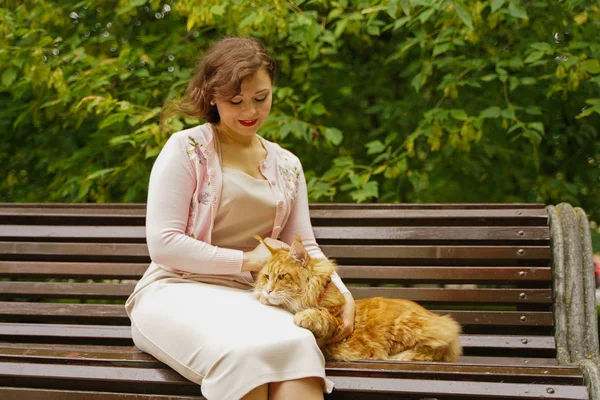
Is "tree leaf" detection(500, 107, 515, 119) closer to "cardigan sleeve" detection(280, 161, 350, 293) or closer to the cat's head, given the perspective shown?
"cardigan sleeve" detection(280, 161, 350, 293)

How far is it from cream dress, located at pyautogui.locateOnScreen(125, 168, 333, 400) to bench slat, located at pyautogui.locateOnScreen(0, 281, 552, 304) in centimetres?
69

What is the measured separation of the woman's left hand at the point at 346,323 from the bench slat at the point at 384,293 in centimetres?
65

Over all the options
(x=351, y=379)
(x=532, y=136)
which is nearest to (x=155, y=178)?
(x=351, y=379)

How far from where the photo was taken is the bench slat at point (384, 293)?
304 centimetres

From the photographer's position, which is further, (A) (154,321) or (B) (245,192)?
(B) (245,192)

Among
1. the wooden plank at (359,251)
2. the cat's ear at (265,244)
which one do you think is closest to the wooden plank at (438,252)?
the wooden plank at (359,251)

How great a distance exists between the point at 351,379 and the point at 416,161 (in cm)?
235

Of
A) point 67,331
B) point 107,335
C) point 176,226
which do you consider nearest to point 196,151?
point 176,226

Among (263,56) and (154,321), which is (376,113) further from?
(154,321)

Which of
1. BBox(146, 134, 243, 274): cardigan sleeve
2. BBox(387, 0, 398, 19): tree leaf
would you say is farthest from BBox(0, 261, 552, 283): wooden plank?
BBox(387, 0, 398, 19): tree leaf

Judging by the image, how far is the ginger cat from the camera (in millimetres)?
2445

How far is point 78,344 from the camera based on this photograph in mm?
3084

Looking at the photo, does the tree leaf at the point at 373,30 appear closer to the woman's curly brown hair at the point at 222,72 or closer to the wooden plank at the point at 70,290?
the woman's curly brown hair at the point at 222,72

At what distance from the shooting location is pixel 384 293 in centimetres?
317
